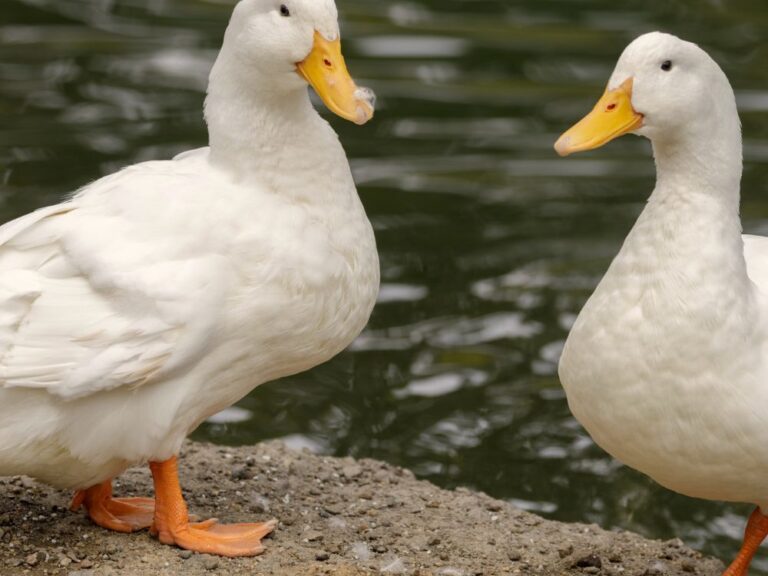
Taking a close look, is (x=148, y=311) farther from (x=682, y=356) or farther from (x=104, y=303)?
(x=682, y=356)

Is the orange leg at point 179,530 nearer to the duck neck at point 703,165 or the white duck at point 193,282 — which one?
the white duck at point 193,282

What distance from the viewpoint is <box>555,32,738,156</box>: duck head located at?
5.37 m

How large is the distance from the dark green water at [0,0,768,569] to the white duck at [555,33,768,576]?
2.20m

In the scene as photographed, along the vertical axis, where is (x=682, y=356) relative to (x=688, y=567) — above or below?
above

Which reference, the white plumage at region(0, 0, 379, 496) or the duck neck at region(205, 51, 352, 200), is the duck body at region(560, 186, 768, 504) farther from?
the duck neck at region(205, 51, 352, 200)

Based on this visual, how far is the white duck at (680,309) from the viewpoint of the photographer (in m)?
5.37

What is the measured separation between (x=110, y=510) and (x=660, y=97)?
8.41ft

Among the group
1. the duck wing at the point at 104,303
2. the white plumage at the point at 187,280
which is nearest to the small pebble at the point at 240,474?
the white plumage at the point at 187,280

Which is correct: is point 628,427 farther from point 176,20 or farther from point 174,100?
point 176,20

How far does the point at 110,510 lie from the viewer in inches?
234

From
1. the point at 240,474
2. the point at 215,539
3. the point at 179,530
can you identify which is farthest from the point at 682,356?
the point at 240,474

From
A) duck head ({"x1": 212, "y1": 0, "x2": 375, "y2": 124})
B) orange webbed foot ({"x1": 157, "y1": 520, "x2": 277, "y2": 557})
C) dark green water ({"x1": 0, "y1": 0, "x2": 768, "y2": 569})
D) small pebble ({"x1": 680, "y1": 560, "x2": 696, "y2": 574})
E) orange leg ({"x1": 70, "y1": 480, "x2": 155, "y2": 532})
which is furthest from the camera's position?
dark green water ({"x1": 0, "y1": 0, "x2": 768, "y2": 569})

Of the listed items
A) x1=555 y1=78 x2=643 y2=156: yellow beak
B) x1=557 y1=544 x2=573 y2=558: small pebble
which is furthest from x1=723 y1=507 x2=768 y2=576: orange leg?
x1=555 y1=78 x2=643 y2=156: yellow beak

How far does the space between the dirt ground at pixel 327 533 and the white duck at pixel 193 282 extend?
0.17 meters
